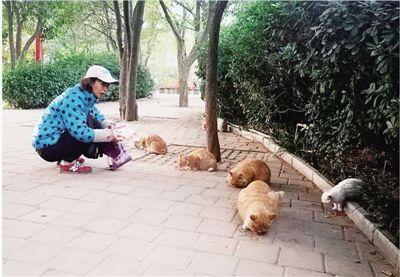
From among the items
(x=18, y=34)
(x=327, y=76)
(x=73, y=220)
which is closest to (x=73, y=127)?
(x=73, y=220)

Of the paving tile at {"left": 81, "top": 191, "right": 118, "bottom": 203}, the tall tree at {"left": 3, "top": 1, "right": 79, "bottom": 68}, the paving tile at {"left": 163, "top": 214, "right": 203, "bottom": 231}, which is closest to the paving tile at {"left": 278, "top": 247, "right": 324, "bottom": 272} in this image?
the paving tile at {"left": 163, "top": 214, "right": 203, "bottom": 231}

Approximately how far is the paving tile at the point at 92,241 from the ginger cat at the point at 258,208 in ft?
3.72

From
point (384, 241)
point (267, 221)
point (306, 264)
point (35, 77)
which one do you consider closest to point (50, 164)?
point (267, 221)

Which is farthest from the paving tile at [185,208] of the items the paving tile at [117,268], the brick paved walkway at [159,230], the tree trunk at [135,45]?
the tree trunk at [135,45]

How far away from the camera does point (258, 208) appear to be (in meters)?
3.25

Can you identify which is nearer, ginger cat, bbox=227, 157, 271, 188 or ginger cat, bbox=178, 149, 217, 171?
ginger cat, bbox=227, 157, 271, 188

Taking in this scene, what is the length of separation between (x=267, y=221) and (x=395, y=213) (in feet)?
4.07

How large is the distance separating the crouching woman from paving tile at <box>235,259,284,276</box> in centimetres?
269

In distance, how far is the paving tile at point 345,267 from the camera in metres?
2.65

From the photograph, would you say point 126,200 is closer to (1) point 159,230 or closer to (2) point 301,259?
(1) point 159,230

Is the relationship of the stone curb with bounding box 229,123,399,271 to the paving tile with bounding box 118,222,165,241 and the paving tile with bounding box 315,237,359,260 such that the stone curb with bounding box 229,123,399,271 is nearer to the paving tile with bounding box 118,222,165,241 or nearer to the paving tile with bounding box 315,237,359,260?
the paving tile with bounding box 315,237,359,260

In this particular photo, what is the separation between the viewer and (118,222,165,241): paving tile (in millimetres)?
3070

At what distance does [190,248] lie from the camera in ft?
9.50

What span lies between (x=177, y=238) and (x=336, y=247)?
129 centimetres
